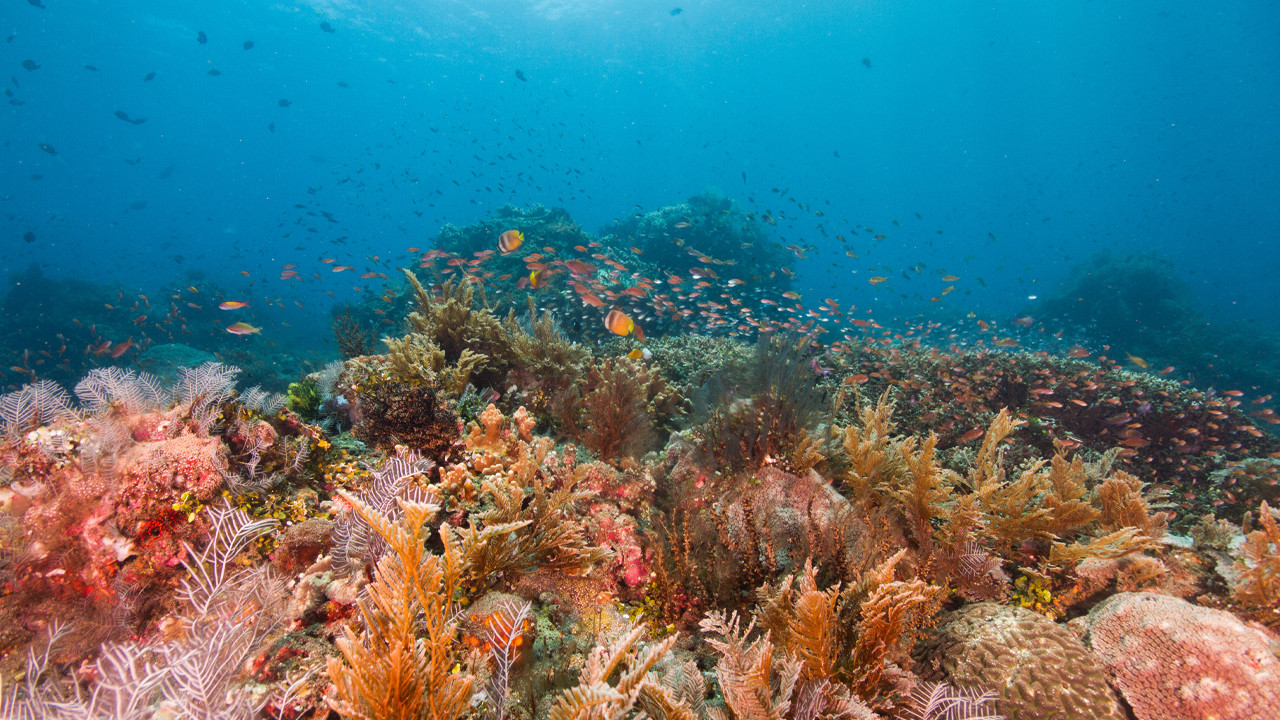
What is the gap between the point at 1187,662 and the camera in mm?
2391

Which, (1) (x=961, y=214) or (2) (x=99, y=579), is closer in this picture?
(2) (x=99, y=579)

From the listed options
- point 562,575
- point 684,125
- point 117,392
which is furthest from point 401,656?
point 684,125

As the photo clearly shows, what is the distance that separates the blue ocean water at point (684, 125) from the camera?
5175 centimetres

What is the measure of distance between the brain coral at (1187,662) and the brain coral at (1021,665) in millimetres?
195

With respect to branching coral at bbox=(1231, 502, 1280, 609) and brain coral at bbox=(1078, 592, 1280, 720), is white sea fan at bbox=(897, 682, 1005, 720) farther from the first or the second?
branching coral at bbox=(1231, 502, 1280, 609)

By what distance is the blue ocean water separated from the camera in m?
51.8

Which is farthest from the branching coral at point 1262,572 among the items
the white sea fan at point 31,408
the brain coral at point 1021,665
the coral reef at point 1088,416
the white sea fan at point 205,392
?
the white sea fan at point 31,408

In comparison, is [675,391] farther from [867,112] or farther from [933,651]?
[867,112]

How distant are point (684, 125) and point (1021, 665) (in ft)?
391

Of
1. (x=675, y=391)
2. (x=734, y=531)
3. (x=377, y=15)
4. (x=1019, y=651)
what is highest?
(x=377, y=15)

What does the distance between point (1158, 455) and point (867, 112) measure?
12176cm

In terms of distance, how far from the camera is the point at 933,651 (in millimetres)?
2662

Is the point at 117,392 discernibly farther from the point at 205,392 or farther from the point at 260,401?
the point at 260,401

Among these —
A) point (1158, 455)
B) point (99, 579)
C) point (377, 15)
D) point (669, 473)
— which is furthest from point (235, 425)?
point (377, 15)
